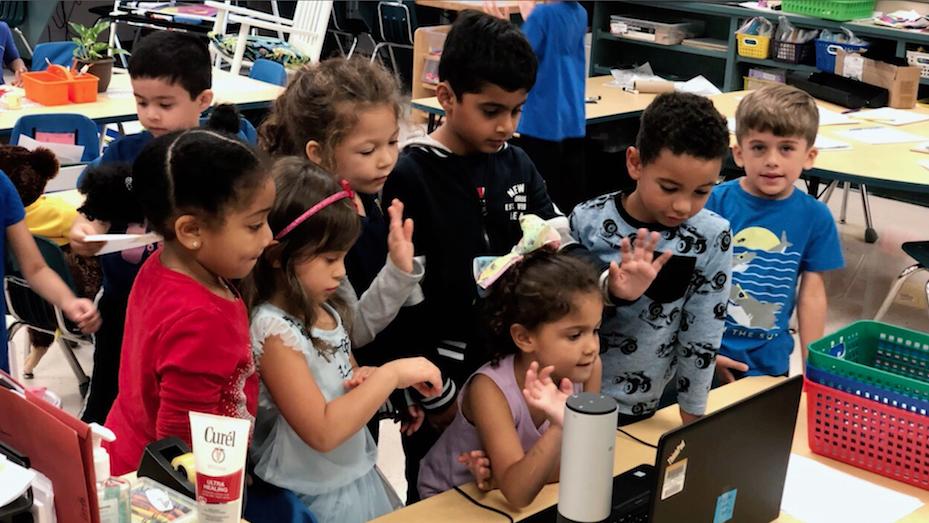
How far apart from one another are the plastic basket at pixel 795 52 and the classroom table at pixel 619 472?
4.35 m

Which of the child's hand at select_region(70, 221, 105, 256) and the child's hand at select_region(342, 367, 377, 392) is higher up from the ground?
the child's hand at select_region(70, 221, 105, 256)

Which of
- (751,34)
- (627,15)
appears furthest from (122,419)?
(627,15)

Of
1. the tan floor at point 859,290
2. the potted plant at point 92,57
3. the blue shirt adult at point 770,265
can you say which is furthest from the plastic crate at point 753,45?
the blue shirt adult at point 770,265

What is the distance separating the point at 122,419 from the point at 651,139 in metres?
1.07

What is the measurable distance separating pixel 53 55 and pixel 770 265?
379 centimetres

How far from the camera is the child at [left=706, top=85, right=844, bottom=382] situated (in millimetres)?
2471

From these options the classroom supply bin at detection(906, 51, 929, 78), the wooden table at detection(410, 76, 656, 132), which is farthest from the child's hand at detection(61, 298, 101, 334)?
the classroom supply bin at detection(906, 51, 929, 78)

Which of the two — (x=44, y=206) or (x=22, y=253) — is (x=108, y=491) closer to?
(x=22, y=253)

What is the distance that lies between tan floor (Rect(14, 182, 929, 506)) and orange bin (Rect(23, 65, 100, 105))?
993 mm

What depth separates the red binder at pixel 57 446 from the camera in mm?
1277

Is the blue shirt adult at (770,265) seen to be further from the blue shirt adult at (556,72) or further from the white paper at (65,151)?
the white paper at (65,151)

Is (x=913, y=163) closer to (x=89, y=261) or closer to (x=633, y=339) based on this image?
(x=633, y=339)

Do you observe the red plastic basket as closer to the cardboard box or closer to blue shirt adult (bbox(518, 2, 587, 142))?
blue shirt adult (bbox(518, 2, 587, 142))

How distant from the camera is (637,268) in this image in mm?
1851
